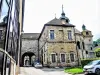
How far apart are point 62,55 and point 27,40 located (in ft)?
41.2

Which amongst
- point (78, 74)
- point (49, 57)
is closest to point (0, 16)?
point (78, 74)

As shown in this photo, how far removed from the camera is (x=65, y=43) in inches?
1209

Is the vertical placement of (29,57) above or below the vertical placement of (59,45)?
below

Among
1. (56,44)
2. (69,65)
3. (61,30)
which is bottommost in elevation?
(69,65)

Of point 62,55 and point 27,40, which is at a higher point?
point 27,40

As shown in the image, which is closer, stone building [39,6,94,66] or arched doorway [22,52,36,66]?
stone building [39,6,94,66]

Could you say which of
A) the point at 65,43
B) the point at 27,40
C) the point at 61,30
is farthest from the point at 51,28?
the point at 27,40

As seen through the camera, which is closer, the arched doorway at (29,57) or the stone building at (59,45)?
the stone building at (59,45)

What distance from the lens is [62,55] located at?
2994cm

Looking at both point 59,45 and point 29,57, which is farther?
point 29,57

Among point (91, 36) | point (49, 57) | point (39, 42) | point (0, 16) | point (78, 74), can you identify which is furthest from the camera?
point (91, 36)

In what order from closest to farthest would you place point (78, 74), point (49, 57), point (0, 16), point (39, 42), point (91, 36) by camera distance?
point (0, 16)
point (78, 74)
point (49, 57)
point (39, 42)
point (91, 36)

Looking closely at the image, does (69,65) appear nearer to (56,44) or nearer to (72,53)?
(72,53)

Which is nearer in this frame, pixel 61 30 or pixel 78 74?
pixel 78 74
